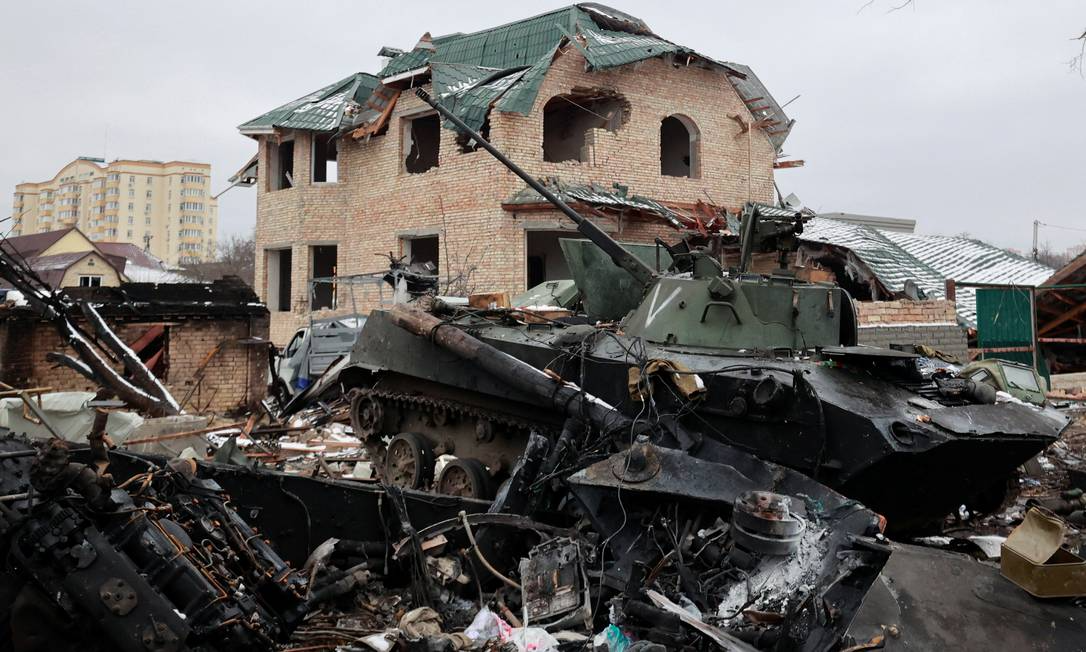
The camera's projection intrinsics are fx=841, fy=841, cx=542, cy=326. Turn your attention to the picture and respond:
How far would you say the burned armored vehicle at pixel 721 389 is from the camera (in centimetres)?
489

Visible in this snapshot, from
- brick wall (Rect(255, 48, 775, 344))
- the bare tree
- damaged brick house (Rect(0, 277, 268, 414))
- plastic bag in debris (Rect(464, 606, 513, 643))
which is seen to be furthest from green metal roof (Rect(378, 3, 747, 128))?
the bare tree

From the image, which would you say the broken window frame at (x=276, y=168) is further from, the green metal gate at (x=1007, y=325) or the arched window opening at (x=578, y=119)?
the green metal gate at (x=1007, y=325)

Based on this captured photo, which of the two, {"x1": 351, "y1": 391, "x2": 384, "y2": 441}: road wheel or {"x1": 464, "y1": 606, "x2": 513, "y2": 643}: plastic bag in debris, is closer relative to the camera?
{"x1": 464, "y1": 606, "x2": 513, "y2": 643}: plastic bag in debris

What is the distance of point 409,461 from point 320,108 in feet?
45.6

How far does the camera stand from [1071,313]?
15.6 metres

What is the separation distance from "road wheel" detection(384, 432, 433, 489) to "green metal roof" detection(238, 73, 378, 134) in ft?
41.7

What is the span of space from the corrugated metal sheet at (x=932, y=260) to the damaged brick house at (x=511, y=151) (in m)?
2.43

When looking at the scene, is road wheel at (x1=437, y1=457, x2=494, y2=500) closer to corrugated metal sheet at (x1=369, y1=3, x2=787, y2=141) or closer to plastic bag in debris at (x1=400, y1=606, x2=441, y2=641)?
plastic bag in debris at (x1=400, y1=606, x2=441, y2=641)

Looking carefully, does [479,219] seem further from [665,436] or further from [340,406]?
[665,436]

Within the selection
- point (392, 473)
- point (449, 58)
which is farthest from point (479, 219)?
point (392, 473)

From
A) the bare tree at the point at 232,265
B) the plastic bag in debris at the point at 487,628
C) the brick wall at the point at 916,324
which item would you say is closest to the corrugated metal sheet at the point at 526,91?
the brick wall at the point at 916,324

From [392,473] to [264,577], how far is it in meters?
3.81

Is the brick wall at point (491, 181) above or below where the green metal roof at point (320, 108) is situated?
below

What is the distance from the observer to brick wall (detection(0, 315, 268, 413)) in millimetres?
12758
